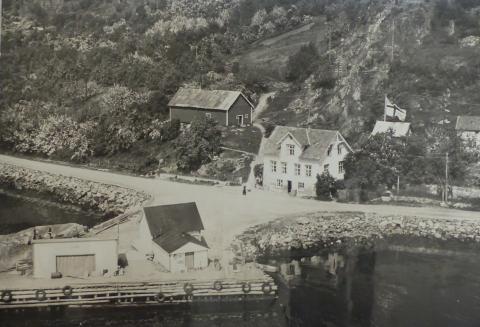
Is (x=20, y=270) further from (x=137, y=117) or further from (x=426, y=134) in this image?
(x=426, y=134)

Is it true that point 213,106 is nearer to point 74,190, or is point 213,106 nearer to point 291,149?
point 291,149

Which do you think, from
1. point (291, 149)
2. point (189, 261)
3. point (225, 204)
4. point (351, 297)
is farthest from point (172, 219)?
point (351, 297)

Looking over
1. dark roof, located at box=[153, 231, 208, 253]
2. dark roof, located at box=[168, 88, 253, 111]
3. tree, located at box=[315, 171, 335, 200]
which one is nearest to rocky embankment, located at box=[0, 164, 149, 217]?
dark roof, located at box=[153, 231, 208, 253]

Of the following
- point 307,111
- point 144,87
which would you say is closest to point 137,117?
point 144,87

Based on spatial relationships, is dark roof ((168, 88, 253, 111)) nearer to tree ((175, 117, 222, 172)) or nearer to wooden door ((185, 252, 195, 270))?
tree ((175, 117, 222, 172))

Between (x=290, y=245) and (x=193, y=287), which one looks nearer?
(x=193, y=287)

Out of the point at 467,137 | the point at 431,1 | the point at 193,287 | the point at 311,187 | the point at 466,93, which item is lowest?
the point at 193,287

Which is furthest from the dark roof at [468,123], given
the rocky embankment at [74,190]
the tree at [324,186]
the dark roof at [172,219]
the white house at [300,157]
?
the rocky embankment at [74,190]
